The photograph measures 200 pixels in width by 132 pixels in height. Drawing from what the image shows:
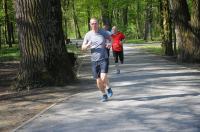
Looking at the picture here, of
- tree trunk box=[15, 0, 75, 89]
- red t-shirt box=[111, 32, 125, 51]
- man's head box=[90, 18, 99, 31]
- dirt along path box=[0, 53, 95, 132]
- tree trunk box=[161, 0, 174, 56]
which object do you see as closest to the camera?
dirt along path box=[0, 53, 95, 132]

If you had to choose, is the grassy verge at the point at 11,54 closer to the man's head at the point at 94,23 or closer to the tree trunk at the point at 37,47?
the tree trunk at the point at 37,47

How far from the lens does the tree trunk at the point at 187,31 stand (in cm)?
2170

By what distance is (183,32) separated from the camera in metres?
22.2

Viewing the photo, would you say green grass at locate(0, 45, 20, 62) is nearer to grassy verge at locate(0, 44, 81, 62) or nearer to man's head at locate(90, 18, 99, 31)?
grassy verge at locate(0, 44, 81, 62)

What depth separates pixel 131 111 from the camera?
31.2 ft

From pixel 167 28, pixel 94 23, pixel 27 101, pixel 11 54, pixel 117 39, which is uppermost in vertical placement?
pixel 94 23

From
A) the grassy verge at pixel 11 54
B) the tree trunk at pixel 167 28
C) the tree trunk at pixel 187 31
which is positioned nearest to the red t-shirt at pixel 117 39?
the tree trunk at pixel 187 31

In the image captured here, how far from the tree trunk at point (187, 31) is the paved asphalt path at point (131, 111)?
7773 mm

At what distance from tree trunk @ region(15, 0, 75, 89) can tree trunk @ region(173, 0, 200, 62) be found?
30.2 feet

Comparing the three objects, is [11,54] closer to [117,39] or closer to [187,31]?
[187,31]

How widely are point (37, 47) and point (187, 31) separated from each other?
33.6 ft

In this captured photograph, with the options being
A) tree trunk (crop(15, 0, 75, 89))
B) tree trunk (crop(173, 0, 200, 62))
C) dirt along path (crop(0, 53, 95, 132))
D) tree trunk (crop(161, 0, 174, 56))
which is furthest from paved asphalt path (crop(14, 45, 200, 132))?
tree trunk (crop(161, 0, 174, 56))

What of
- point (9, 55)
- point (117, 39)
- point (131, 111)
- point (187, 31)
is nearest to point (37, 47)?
point (117, 39)

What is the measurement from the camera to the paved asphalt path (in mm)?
8102
